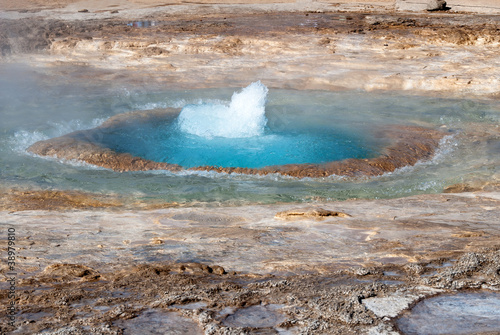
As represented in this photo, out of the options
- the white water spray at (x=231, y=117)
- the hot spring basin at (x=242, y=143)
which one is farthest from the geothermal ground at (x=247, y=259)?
the white water spray at (x=231, y=117)

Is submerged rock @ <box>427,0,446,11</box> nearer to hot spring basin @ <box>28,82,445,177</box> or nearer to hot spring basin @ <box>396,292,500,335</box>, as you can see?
hot spring basin @ <box>28,82,445,177</box>

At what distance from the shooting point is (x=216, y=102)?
8102 mm

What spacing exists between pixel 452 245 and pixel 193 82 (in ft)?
20.9

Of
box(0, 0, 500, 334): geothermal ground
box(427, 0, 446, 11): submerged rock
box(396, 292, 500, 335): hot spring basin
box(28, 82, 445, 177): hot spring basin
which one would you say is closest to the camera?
box(396, 292, 500, 335): hot spring basin

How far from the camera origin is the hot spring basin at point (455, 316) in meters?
2.22

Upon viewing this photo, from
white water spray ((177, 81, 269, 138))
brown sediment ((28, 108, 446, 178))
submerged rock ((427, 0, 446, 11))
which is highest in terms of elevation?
submerged rock ((427, 0, 446, 11))

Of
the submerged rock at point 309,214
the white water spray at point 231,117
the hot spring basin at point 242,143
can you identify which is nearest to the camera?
the submerged rock at point 309,214

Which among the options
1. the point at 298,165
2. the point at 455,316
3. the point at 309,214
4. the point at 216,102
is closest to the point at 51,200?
the point at 309,214

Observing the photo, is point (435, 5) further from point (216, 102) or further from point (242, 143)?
point (242, 143)

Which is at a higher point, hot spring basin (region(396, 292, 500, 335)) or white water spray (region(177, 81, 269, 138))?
white water spray (region(177, 81, 269, 138))

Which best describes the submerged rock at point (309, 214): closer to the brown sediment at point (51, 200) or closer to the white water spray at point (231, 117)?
the brown sediment at point (51, 200)

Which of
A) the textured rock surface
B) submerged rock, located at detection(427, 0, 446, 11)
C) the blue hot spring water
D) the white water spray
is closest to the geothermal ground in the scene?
the textured rock surface

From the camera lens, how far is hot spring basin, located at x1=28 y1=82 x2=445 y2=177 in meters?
5.93

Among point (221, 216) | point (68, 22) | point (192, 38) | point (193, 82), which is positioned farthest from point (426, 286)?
point (68, 22)
